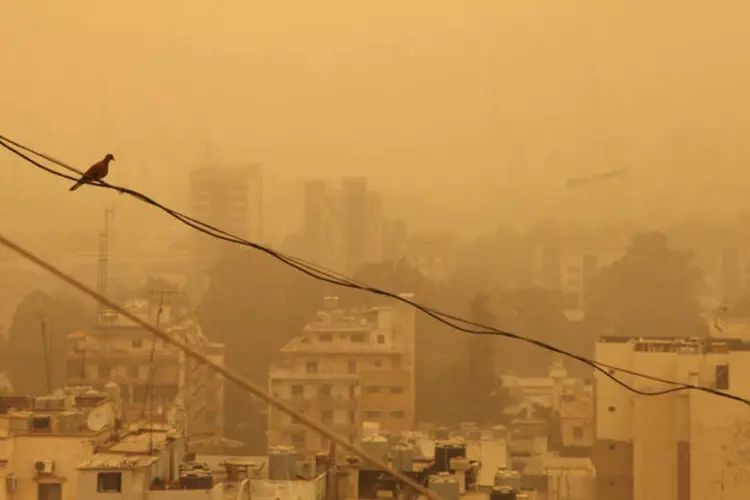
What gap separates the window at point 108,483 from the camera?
4137mm

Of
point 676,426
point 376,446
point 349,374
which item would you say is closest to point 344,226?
point 349,374

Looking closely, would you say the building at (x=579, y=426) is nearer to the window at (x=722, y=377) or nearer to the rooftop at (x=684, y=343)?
the rooftop at (x=684, y=343)

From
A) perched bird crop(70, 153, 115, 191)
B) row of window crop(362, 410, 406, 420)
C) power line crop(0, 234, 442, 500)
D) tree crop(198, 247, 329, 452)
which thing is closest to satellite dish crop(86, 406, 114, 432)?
tree crop(198, 247, 329, 452)

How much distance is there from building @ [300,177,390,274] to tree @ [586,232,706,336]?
45.2 inches

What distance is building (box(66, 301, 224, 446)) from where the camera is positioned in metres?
5.59

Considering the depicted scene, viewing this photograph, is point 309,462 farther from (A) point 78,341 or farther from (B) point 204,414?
(A) point 78,341

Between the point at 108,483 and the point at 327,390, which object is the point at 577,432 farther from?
the point at 108,483

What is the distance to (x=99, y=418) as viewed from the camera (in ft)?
15.9

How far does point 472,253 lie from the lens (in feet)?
20.8

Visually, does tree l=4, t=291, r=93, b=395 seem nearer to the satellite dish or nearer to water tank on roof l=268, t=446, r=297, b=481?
the satellite dish

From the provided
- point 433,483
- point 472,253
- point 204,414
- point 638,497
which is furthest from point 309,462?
point 472,253

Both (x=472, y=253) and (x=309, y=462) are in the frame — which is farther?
(x=472, y=253)

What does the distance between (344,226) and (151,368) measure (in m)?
1.24

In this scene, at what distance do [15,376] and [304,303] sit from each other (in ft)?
5.01
